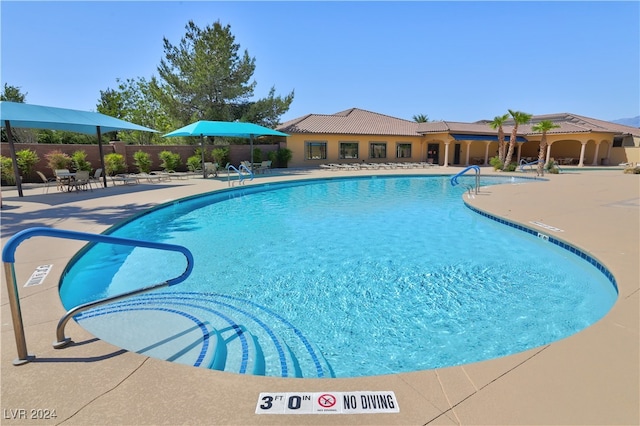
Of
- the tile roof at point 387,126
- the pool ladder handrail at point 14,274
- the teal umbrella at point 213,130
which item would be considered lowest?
the pool ladder handrail at point 14,274

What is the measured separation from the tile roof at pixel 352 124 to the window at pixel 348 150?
1.15 meters

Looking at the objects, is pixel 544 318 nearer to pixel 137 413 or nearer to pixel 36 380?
pixel 137 413

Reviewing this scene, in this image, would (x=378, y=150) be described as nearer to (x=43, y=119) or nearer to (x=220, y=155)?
(x=220, y=155)

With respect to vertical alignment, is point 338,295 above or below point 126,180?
below

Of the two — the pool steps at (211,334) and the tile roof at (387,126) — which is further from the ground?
the tile roof at (387,126)

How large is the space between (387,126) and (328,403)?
102ft

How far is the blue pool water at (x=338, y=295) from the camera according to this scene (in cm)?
382

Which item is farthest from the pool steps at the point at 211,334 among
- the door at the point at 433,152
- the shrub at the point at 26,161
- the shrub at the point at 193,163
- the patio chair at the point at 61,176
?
the door at the point at 433,152

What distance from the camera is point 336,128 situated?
28.1m

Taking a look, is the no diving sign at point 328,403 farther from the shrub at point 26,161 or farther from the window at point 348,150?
the window at point 348,150

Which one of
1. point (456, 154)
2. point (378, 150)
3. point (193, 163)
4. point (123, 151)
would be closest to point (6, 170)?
point (123, 151)

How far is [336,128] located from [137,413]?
90.3ft

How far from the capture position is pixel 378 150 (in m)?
29.6

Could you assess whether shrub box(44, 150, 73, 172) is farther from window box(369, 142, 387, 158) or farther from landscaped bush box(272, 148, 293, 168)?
window box(369, 142, 387, 158)
